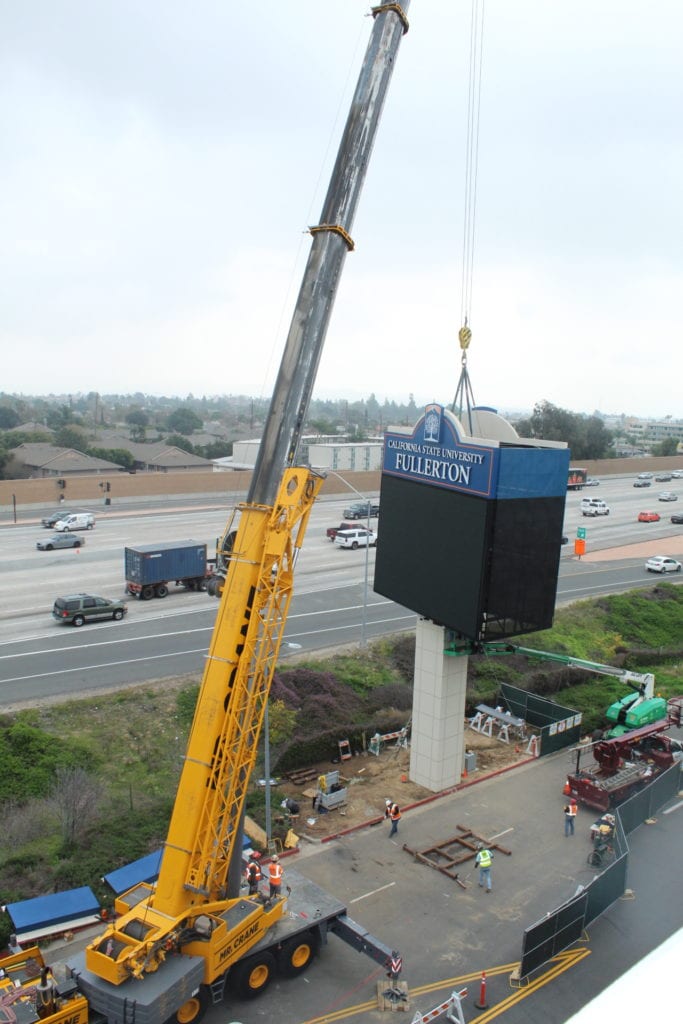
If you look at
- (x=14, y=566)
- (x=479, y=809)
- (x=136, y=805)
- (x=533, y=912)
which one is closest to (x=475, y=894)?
(x=533, y=912)

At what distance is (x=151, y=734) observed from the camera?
28891mm

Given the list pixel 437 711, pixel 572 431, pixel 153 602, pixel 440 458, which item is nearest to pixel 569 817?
pixel 437 711

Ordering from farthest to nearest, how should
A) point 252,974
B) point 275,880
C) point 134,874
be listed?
1. point 134,874
2. point 275,880
3. point 252,974

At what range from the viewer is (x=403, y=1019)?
51.9 feet

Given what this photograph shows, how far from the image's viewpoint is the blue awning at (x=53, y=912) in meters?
17.6

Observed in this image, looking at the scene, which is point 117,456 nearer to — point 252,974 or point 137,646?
point 137,646

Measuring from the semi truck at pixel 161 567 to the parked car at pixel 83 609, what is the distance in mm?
3924

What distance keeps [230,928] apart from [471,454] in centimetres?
1360

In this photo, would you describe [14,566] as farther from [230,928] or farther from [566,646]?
[230,928]

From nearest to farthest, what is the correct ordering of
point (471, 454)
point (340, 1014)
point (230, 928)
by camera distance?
point (230, 928) → point (340, 1014) → point (471, 454)

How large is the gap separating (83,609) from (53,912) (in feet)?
78.5

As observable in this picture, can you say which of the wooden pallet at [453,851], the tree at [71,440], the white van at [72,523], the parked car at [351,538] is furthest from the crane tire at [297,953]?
the tree at [71,440]

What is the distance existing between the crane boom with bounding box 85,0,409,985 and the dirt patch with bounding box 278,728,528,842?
27.3 ft

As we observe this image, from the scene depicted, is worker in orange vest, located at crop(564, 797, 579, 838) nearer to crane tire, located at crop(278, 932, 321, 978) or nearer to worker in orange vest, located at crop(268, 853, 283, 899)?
crane tire, located at crop(278, 932, 321, 978)
